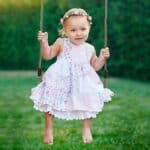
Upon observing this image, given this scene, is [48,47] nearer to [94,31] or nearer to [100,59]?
[100,59]

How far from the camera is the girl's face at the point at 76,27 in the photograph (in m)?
2.81

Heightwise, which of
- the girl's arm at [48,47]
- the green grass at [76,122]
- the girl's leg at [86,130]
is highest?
the girl's arm at [48,47]

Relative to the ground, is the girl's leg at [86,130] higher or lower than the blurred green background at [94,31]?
lower

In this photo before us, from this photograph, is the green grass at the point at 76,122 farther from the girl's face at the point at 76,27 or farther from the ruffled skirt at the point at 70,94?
the girl's face at the point at 76,27

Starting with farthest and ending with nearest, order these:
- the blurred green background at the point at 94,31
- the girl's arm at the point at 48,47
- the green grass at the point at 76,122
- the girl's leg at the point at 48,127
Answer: the blurred green background at the point at 94,31
the green grass at the point at 76,122
the girl's leg at the point at 48,127
the girl's arm at the point at 48,47

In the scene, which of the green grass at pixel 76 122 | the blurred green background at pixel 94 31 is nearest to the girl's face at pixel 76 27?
the green grass at pixel 76 122

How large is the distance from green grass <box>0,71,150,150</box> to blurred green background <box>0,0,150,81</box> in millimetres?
85

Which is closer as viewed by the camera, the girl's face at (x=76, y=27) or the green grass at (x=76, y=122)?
the girl's face at (x=76, y=27)

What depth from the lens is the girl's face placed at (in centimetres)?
281

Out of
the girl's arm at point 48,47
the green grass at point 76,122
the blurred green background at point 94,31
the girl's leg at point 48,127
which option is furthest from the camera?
the blurred green background at point 94,31

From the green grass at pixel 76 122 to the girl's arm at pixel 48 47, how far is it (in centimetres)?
62

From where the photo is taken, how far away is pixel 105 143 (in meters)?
3.58

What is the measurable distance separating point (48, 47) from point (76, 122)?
102 centimetres

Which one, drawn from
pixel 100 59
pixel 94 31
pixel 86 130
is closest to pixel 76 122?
pixel 94 31
